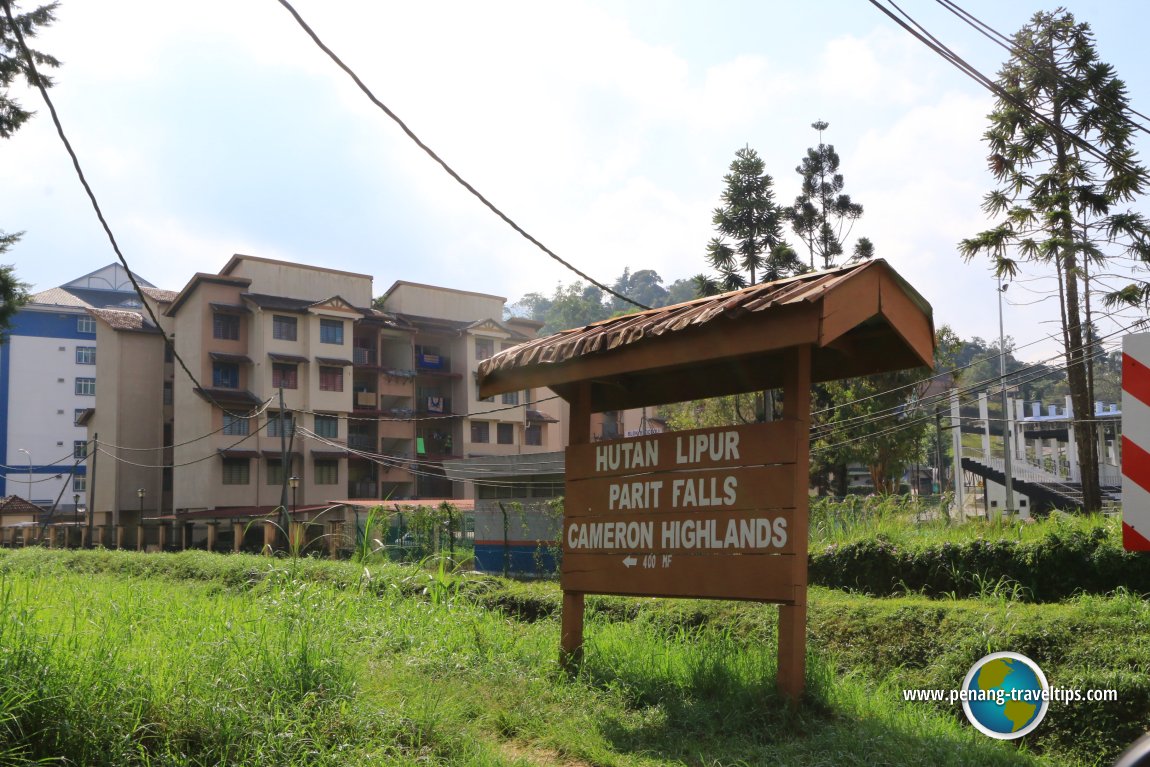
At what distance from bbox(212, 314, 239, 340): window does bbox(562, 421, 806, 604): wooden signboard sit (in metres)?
41.4

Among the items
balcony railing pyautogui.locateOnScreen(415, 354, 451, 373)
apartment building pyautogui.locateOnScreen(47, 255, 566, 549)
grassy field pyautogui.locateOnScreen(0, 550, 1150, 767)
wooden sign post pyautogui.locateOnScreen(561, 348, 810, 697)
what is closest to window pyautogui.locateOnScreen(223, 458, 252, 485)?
apartment building pyautogui.locateOnScreen(47, 255, 566, 549)

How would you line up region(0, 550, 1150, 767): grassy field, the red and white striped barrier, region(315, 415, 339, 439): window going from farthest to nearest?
region(315, 415, 339, 439): window → region(0, 550, 1150, 767): grassy field → the red and white striped barrier

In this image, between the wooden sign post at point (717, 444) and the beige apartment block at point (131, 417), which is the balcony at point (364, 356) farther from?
the wooden sign post at point (717, 444)

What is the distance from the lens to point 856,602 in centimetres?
916

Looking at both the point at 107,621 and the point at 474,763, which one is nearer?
the point at 474,763

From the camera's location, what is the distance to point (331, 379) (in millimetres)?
47438

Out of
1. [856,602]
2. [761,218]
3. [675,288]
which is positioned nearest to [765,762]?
[856,602]

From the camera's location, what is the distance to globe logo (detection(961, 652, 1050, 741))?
20.0ft

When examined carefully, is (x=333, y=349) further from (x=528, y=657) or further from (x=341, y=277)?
(x=528, y=657)

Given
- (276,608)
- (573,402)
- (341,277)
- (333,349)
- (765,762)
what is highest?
(341,277)

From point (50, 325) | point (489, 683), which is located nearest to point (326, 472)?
point (50, 325)

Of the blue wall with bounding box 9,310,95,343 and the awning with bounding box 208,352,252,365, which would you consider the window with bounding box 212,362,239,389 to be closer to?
the awning with bounding box 208,352,252,365

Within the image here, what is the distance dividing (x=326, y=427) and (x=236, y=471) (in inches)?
189

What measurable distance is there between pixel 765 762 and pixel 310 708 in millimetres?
2397
